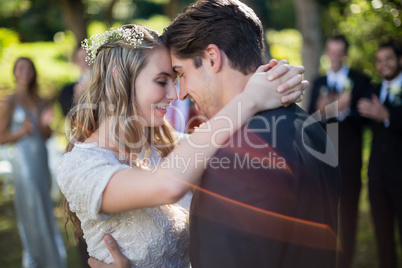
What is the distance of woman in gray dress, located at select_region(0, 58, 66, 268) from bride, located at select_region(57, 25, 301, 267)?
10.4 feet

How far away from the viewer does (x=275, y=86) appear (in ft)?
5.86

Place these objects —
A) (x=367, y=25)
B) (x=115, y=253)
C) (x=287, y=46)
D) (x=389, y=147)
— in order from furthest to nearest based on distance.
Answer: (x=287, y=46), (x=367, y=25), (x=389, y=147), (x=115, y=253)

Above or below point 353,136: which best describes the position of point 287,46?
below

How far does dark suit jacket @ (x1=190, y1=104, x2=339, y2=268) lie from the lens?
5.10 ft

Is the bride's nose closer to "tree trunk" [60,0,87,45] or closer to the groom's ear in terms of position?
the groom's ear

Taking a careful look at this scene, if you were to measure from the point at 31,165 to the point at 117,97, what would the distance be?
3.73 meters

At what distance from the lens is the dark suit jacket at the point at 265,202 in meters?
1.55

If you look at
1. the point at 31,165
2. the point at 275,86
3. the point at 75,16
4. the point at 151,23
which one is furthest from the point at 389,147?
the point at 151,23

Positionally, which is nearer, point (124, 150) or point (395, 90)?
point (124, 150)

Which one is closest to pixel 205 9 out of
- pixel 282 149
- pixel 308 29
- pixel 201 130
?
pixel 201 130

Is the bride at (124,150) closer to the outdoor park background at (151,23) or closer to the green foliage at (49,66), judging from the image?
the outdoor park background at (151,23)

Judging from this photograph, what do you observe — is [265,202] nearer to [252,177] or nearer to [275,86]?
[252,177]

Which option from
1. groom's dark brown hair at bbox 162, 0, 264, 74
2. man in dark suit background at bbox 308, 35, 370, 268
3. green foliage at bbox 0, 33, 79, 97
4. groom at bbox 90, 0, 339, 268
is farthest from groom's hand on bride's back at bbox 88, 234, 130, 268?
green foliage at bbox 0, 33, 79, 97

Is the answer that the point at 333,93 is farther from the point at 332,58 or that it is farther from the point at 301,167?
the point at 301,167
